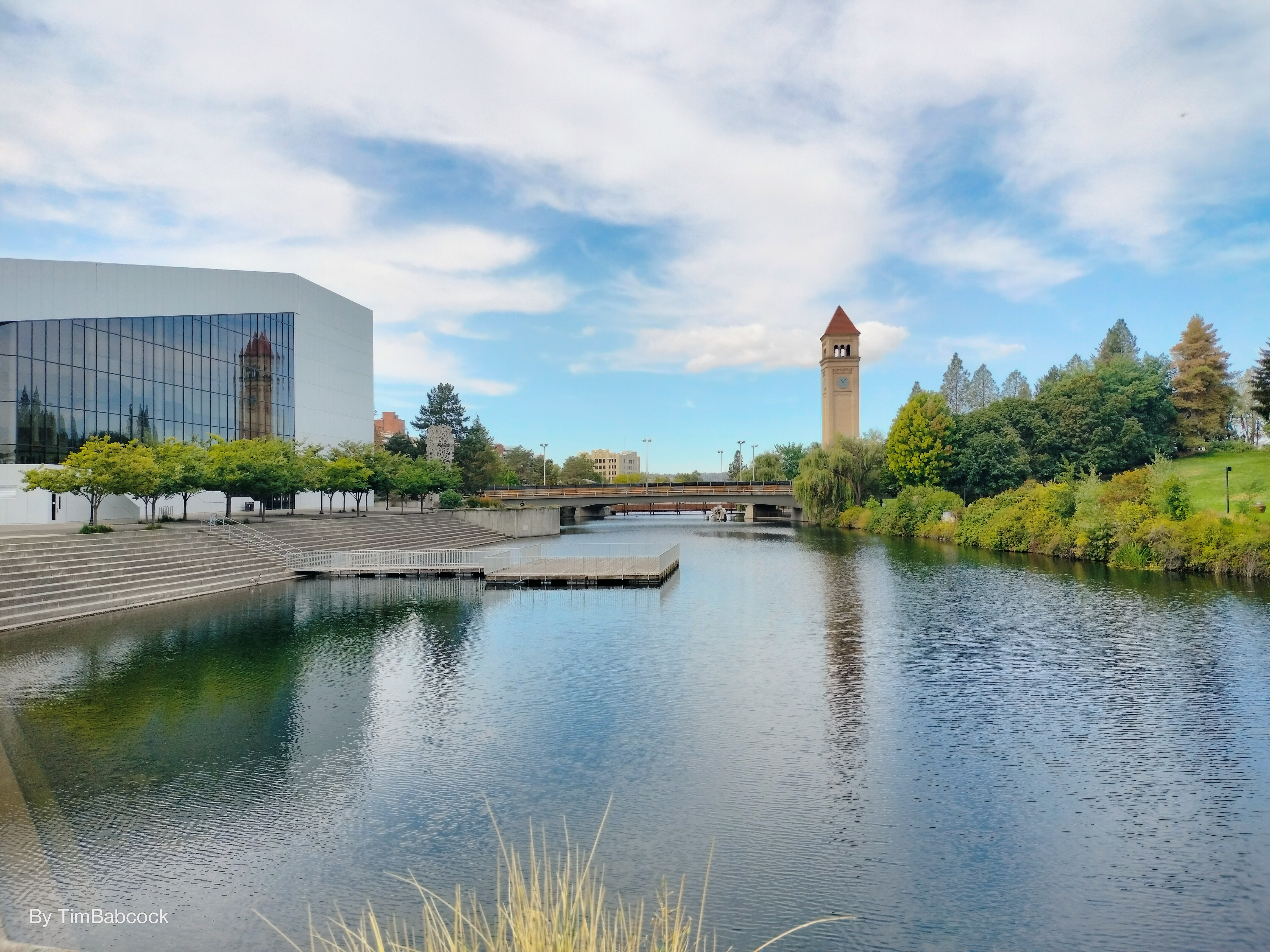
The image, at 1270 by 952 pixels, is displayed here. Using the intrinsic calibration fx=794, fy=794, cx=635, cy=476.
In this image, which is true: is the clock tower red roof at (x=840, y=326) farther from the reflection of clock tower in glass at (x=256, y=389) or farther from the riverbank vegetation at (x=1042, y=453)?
the reflection of clock tower in glass at (x=256, y=389)

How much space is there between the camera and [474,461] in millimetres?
86062

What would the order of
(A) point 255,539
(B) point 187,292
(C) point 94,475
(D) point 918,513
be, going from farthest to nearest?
1. (D) point 918,513
2. (B) point 187,292
3. (A) point 255,539
4. (C) point 94,475

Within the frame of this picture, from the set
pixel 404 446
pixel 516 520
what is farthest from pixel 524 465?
pixel 516 520

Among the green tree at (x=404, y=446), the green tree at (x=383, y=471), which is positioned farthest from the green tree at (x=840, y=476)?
the green tree at (x=404, y=446)

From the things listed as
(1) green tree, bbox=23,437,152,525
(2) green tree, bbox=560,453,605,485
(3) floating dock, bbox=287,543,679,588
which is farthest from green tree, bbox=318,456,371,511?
(2) green tree, bbox=560,453,605,485

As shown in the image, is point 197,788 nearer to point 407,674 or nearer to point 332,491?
point 407,674

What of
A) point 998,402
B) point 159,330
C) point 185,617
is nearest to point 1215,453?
point 998,402

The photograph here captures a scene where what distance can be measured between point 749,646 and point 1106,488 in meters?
31.3

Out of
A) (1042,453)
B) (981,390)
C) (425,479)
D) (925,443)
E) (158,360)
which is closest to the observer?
(158,360)

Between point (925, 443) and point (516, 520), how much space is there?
3545 cm

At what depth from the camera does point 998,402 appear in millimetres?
74188

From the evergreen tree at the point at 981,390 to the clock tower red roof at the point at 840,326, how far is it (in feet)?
129

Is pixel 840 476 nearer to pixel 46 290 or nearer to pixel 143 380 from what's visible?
pixel 143 380

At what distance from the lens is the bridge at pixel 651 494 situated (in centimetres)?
8181
